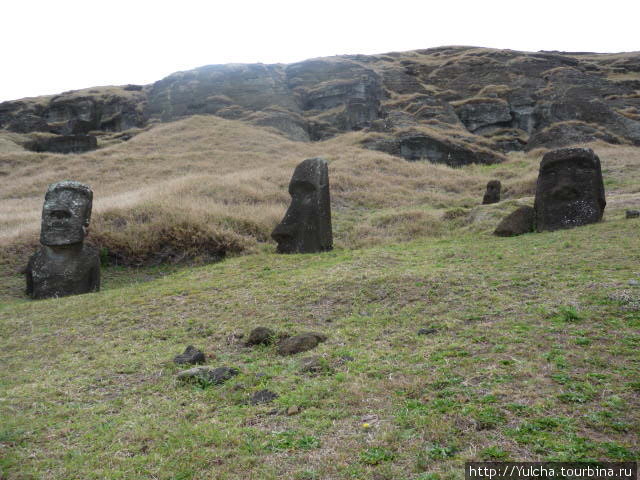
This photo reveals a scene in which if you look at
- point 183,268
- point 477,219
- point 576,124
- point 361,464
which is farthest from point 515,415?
point 576,124

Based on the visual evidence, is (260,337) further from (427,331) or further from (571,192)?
(571,192)

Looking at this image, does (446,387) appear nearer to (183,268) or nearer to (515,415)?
(515,415)

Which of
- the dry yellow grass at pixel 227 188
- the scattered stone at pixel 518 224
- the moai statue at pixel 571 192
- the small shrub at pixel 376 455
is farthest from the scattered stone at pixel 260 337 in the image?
the moai statue at pixel 571 192

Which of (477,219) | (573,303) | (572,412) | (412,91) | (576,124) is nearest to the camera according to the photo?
(572,412)

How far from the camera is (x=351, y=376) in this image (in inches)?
218

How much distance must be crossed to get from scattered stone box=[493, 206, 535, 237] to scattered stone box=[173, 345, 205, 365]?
9.54m

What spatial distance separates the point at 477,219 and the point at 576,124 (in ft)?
94.1

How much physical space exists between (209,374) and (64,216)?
7940mm

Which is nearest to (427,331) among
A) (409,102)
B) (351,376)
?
(351,376)

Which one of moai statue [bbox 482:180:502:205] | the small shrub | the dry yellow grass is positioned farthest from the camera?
moai statue [bbox 482:180:502:205]

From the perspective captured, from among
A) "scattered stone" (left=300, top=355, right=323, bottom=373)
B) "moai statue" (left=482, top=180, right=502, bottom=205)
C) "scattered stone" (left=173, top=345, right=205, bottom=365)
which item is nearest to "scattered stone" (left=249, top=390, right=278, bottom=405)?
"scattered stone" (left=300, top=355, right=323, bottom=373)

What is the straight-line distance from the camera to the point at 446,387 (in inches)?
193

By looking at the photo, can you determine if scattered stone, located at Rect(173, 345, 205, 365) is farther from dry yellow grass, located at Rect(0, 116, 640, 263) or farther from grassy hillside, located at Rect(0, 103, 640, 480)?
dry yellow grass, located at Rect(0, 116, 640, 263)

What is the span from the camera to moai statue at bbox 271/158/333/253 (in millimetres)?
13695
